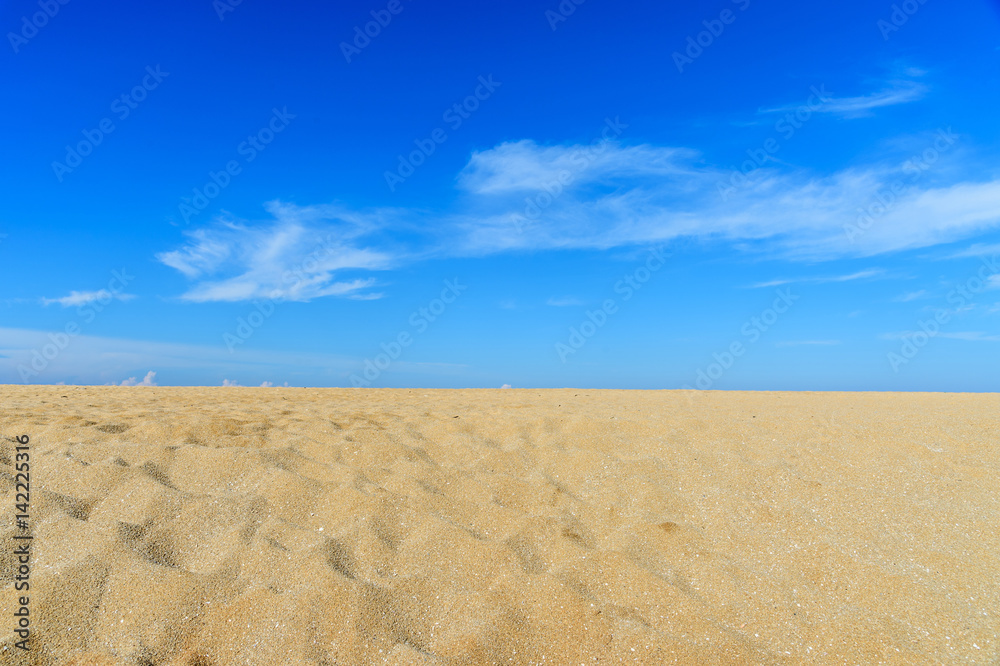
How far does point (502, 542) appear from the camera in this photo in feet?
13.7

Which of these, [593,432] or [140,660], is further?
[593,432]

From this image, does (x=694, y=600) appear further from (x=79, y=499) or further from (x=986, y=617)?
(x=79, y=499)

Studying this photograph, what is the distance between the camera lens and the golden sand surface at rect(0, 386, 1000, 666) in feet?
10.3

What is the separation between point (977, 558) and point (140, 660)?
5705mm

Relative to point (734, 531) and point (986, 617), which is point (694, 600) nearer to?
point (734, 531)

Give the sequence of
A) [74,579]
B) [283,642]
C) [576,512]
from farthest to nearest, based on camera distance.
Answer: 1. [576,512]
2. [74,579]
3. [283,642]

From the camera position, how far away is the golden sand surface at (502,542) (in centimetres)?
313

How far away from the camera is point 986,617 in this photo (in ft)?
11.2

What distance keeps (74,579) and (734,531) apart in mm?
4814

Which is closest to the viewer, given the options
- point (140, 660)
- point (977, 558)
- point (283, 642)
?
point (140, 660)

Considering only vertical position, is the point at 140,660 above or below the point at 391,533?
below

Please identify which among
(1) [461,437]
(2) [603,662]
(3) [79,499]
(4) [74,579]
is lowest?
(2) [603,662]

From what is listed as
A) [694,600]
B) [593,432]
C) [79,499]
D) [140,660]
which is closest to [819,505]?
[694,600]

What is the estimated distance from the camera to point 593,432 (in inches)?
261
